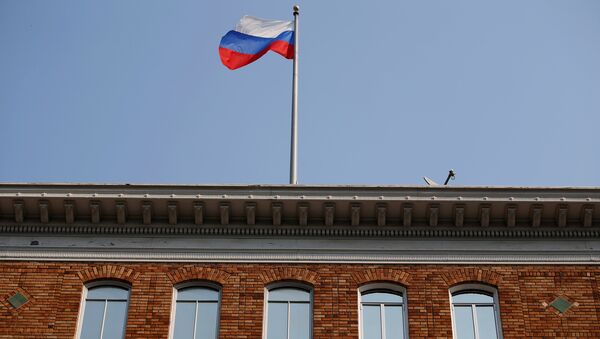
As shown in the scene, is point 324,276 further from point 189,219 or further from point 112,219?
point 112,219

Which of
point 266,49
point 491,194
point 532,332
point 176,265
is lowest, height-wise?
point 532,332

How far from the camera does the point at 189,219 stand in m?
26.3

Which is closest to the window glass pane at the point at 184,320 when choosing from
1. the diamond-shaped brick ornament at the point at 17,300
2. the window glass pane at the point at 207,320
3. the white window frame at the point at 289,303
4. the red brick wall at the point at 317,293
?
the window glass pane at the point at 207,320

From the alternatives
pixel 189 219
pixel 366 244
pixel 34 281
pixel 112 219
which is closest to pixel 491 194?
pixel 366 244

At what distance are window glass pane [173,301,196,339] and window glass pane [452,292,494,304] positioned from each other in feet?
19.4

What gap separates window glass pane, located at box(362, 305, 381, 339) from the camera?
81.7 ft

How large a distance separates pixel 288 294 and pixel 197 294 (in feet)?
6.83

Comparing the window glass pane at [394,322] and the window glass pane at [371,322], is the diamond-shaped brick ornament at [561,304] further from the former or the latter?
the window glass pane at [371,322]

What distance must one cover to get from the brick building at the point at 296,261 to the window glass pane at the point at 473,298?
0.04m

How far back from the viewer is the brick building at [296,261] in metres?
25.0

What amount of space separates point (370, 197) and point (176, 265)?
15.5 feet

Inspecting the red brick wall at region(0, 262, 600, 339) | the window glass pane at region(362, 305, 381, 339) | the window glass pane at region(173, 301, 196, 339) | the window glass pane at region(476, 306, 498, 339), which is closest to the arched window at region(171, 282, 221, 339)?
the window glass pane at region(173, 301, 196, 339)

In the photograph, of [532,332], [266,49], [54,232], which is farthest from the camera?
[266,49]

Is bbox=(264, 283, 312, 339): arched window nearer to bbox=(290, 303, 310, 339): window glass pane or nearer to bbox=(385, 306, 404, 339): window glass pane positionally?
bbox=(290, 303, 310, 339): window glass pane
